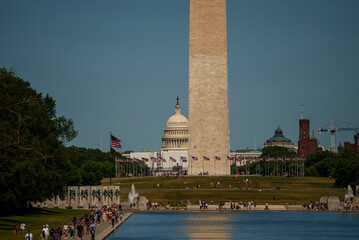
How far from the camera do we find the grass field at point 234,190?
316 feet

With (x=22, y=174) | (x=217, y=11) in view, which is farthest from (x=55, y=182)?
(x=217, y=11)

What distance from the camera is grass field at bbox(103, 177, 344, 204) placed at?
96.2 m

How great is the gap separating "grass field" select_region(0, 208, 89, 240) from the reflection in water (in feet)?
33.5

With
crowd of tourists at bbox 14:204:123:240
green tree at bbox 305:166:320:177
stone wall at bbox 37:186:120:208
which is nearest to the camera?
crowd of tourists at bbox 14:204:123:240

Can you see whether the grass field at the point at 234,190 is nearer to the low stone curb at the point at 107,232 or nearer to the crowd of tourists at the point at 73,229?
the crowd of tourists at the point at 73,229

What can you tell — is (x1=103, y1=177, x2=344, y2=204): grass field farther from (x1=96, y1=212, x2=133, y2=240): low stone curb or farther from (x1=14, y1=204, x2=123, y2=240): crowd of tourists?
(x1=96, y1=212, x2=133, y2=240): low stone curb

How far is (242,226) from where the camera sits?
6103 centimetres

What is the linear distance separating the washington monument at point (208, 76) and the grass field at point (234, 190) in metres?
8.82

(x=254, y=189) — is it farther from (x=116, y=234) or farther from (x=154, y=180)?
(x=116, y=234)

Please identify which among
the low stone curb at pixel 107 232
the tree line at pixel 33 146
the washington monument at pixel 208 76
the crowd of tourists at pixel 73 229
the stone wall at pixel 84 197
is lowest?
the low stone curb at pixel 107 232

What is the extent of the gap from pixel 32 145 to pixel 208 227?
15.2 meters

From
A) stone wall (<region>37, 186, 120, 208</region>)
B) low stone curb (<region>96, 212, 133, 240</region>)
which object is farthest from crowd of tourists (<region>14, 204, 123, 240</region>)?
stone wall (<region>37, 186, 120, 208</region>)

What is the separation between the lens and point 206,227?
194 feet

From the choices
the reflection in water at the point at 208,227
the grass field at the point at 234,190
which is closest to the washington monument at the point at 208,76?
the grass field at the point at 234,190
